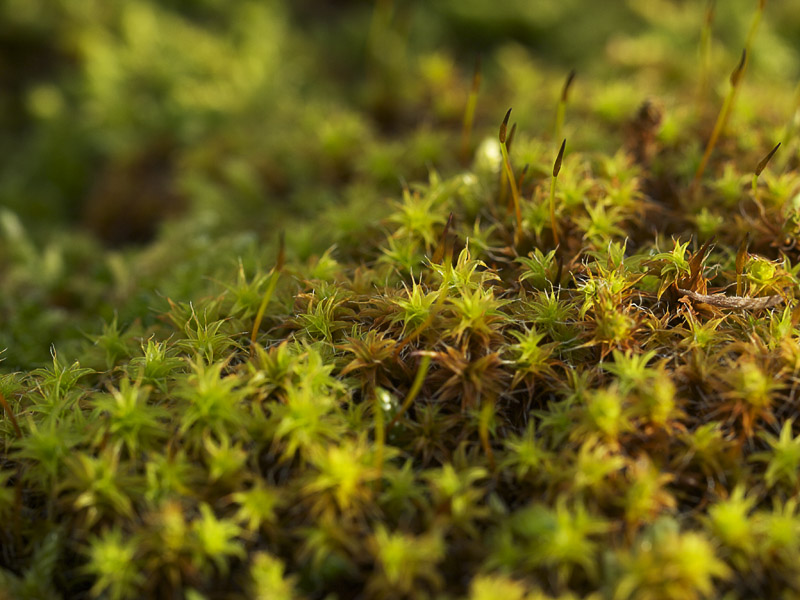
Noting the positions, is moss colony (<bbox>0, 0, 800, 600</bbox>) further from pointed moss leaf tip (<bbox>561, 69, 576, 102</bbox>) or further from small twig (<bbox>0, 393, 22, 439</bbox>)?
pointed moss leaf tip (<bbox>561, 69, 576, 102</bbox>)

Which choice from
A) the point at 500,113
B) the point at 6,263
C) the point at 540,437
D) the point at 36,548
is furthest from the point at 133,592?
the point at 500,113

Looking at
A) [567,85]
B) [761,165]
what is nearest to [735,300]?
[761,165]

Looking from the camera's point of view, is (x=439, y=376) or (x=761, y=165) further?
(x=761, y=165)

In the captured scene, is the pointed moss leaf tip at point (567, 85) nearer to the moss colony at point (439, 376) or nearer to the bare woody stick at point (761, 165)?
A: the moss colony at point (439, 376)

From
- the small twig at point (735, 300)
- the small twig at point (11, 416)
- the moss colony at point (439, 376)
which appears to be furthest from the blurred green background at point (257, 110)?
the small twig at point (735, 300)

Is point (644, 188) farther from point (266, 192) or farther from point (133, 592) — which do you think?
point (133, 592)

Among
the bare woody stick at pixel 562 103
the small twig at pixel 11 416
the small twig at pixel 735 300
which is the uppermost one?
the bare woody stick at pixel 562 103

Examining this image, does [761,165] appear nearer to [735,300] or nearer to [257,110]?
[735,300]

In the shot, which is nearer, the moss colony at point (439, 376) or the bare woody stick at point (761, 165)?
the moss colony at point (439, 376)
